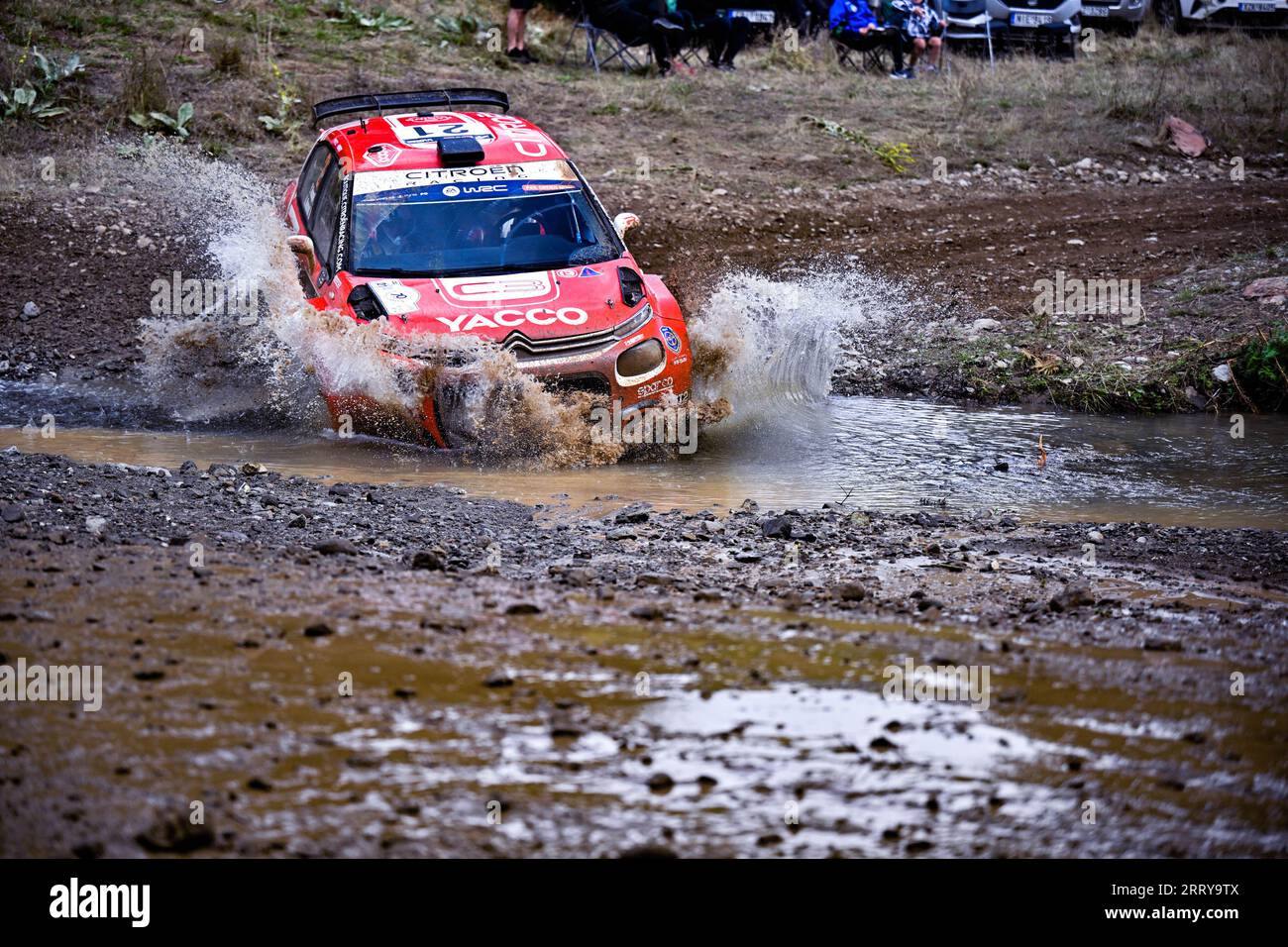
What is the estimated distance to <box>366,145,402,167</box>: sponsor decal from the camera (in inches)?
320

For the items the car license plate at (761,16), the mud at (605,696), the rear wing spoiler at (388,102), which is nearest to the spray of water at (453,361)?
the rear wing spoiler at (388,102)

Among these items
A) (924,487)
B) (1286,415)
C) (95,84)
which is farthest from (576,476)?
(95,84)

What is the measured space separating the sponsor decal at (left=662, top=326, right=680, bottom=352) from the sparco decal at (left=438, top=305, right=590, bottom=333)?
1.56 ft

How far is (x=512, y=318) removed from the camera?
7.08 m

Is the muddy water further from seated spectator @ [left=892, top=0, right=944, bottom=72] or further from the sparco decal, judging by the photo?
seated spectator @ [left=892, top=0, right=944, bottom=72]

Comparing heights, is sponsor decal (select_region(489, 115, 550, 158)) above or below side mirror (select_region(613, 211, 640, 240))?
above

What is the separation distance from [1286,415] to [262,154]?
31.9 feet

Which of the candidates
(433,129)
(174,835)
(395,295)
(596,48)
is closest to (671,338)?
(395,295)

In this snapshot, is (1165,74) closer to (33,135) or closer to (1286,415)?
(1286,415)

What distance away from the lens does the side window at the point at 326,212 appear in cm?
792

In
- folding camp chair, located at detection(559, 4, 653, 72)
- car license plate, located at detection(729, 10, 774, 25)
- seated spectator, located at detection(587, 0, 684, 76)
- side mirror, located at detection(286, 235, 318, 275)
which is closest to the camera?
side mirror, located at detection(286, 235, 318, 275)

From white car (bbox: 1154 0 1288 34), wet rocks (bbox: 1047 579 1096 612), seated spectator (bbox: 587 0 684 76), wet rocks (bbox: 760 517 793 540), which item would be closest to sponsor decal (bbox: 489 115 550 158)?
wet rocks (bbox: 760 517 793 540)

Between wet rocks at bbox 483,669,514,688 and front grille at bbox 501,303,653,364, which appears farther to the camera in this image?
front grille at bbox 501,303,653,364

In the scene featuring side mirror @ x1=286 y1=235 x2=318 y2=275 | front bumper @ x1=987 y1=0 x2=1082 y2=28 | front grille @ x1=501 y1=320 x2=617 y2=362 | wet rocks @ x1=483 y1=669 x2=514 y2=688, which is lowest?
wet rocks @ x1=483 y1=669 x2=514 y2=688
